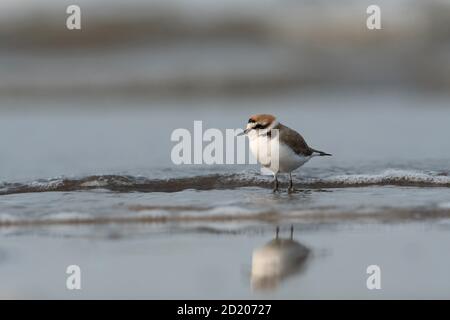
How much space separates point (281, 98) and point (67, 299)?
38.6ft

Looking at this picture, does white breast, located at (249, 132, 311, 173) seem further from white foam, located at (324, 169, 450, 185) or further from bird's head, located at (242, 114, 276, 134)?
white foam, located at (324, 169, 450, 185)

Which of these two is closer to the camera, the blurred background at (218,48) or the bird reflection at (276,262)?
the bird reflection at (276,262)

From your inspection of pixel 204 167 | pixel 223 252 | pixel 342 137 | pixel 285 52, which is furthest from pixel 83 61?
pixel 223 252

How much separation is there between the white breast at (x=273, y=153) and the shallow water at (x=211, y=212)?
0.31 metres

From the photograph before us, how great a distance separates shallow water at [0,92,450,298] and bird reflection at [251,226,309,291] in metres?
0.03

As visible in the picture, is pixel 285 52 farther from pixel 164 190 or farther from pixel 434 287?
pixel 434 287

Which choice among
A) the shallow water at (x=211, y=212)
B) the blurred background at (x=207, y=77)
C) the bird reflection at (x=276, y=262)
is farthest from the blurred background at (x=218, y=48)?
the bird reflection at (x=276, y=262)

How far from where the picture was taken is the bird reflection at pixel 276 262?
21.5ft

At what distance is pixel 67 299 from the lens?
6.30 meters

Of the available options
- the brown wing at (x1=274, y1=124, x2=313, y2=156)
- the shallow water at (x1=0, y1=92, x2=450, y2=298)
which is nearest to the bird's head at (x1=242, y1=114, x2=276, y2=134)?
the brown wing at (x1=274, y1=124, x2=313, y2=156)

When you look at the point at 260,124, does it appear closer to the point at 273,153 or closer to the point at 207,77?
the point at 273,153

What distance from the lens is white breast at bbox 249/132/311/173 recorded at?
977 centimetres

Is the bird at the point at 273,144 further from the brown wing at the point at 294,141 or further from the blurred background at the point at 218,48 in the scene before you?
the blurred background at the point at 218,48

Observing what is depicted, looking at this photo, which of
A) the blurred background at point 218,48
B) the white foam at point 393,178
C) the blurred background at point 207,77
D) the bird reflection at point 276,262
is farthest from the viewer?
the blurred background at point 218,48
